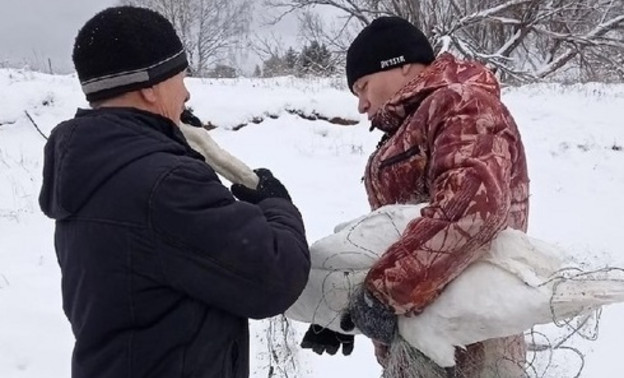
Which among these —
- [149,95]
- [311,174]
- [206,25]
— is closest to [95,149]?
[149,95]

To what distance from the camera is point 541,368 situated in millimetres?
2811

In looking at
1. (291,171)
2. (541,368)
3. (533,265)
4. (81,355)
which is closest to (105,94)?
(81,355)

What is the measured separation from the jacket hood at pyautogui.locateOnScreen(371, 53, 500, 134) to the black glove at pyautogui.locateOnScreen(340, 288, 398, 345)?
464mm

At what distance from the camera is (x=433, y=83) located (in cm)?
161

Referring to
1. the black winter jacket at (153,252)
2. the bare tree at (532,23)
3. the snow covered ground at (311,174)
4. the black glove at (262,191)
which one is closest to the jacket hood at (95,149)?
the black winter jacket at (153,252)

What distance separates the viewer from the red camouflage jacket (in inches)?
55.8

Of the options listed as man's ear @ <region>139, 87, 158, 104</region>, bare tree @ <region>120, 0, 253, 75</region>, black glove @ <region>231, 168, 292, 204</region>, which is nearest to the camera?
man's ear @ <region>139, 87, 158, 104</region>

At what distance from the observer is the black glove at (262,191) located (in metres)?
1.47

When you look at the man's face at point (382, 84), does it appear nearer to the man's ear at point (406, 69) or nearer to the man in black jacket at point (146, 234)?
the man's ear at point (406, 69)

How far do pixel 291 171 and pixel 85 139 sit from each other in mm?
7177

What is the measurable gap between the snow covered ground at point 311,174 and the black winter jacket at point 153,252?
271 cm

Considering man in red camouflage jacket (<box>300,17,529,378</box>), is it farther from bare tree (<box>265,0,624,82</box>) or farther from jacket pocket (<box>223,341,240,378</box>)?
bare tree (<box>265,0,624,82</box>)

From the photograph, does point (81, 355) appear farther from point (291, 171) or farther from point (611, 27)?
point (611, 27)

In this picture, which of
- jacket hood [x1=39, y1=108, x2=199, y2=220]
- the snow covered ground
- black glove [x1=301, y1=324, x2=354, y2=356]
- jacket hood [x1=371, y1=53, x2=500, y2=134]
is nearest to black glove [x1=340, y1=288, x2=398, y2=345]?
black glove [x1=301, y1=324, x2=354, y2=356]
